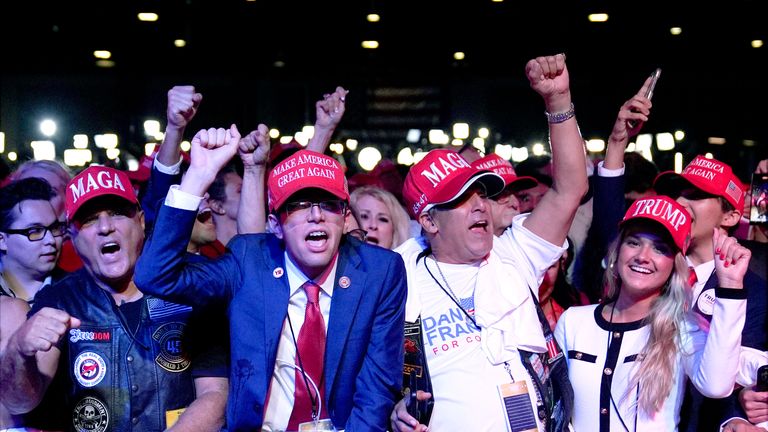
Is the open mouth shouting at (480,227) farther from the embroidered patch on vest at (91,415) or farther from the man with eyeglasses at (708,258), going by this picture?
the embroidered patch on vest at (91,415)

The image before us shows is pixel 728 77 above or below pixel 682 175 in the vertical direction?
above

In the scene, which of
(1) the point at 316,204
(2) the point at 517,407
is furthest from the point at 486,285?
(1) the point at 316,204

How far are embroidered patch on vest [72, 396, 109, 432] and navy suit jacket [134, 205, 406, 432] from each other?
506 millimetres

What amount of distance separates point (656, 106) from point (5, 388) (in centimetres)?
2239

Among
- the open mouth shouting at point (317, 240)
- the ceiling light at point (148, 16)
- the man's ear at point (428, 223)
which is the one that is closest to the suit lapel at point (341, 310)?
the open mouth shouting at point (317, 240)

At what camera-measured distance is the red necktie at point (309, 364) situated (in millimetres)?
3451

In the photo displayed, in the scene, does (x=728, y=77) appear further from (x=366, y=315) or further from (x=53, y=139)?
(x=366, y=315)

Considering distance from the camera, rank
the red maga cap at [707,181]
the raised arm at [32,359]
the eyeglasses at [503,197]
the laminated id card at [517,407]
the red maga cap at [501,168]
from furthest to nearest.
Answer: the eyeglasses at [503,197], the red maga cap at [501,168], the red maga cap at [707,181], the laminated id card at [517,407], the raised arm at [32,359]

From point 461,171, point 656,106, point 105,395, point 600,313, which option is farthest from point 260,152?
point 656,106

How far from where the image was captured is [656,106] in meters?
24.0

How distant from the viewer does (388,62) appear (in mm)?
22016

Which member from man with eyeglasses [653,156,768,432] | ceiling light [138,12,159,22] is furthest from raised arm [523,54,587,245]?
ceiling light [138,12,159,22]

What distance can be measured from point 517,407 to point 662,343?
65 cm

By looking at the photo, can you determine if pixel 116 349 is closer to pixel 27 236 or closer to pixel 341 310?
pixel 341 310
